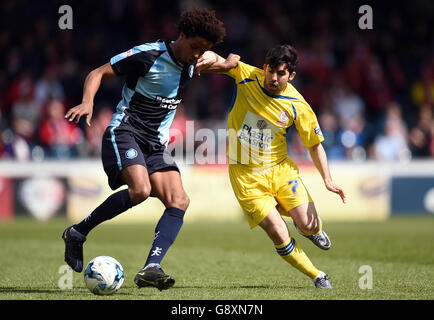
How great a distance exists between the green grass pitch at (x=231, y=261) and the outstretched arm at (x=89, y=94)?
1.38m

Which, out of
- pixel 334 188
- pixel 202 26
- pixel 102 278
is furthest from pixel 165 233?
pixel 202 26

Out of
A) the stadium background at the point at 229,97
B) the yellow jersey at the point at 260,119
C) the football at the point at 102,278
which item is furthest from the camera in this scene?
the stadium background at the point at 229,97

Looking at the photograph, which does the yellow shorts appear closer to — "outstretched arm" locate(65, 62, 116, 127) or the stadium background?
"outstretched arm" locate(65, 62, 116, 127)

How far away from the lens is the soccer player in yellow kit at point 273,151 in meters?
6.18

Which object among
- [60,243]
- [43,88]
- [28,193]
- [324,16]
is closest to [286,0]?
[324,16]

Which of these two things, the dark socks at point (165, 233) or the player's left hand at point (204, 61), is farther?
the player's left hand at point (204, 61)

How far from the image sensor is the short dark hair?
6082mm

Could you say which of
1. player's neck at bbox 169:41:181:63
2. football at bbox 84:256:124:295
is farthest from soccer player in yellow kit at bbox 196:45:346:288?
football at bbox 84:256:124:295

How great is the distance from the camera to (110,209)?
6020 millimetres

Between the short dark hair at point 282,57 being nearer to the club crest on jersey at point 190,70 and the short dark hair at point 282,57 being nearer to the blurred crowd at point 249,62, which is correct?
the club crest on jersey at point 190,70

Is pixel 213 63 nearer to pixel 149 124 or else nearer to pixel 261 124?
pixel 261 124

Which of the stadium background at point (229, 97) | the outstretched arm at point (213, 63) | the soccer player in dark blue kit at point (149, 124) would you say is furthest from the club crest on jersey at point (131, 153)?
the stadium background at point (229, 97)

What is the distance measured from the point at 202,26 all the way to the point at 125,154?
1196 millimetres
